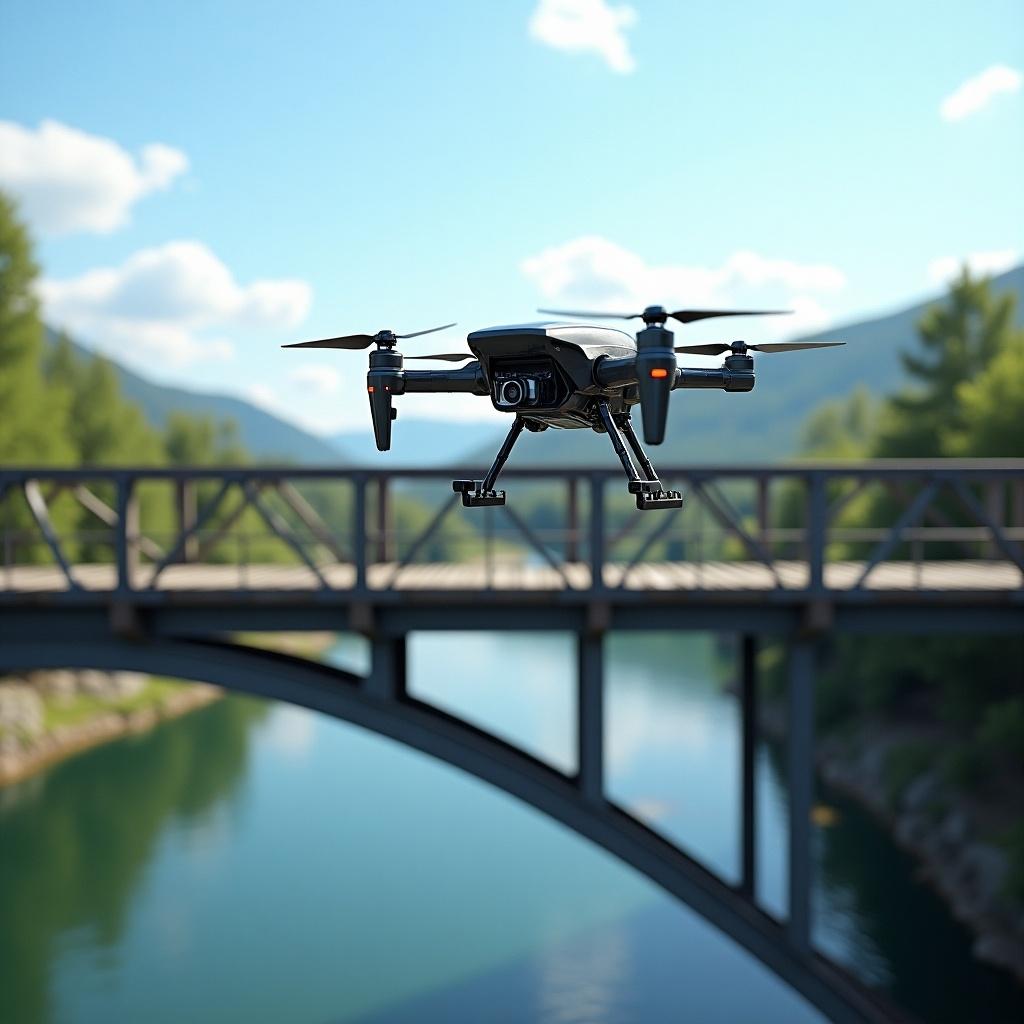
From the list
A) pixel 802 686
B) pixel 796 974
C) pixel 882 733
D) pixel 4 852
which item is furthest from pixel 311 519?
pixel 882 733

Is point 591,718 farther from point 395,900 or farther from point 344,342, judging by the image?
point 395,900

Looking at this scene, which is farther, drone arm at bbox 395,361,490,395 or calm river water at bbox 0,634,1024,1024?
calm river water at bbox 0,634,1024,1024

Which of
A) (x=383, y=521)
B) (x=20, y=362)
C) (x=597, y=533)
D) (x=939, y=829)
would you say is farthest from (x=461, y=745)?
(x=20, y=362)

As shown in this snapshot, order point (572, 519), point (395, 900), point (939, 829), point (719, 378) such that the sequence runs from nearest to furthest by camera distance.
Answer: point (719, 378), point (572, 519), point (395, 900), point (939, 829)

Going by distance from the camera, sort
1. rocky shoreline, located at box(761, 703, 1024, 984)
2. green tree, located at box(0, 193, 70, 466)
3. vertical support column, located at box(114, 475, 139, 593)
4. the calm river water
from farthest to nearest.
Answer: green tree, located at box(0, 193, 70, 466) → rocky shoreline, located at box(761, 703, 1024, 984) → the calm river water → vertical support column, located at box(114, 475, 139, 593)

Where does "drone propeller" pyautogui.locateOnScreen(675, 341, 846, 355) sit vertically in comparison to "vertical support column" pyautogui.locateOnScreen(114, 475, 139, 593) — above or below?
above

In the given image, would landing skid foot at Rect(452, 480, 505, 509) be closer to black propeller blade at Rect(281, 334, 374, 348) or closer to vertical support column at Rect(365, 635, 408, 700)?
black propeller blade at Rect(281, 334, 374, 348)

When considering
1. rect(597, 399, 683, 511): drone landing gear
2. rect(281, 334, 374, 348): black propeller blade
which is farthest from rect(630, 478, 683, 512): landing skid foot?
rect(281, 334, 374, 348): black propeller blade

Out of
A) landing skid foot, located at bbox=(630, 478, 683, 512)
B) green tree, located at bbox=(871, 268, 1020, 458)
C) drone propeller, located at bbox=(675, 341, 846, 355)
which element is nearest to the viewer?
landing skid foot, located at bbox=(630, 478, 683, 512)
